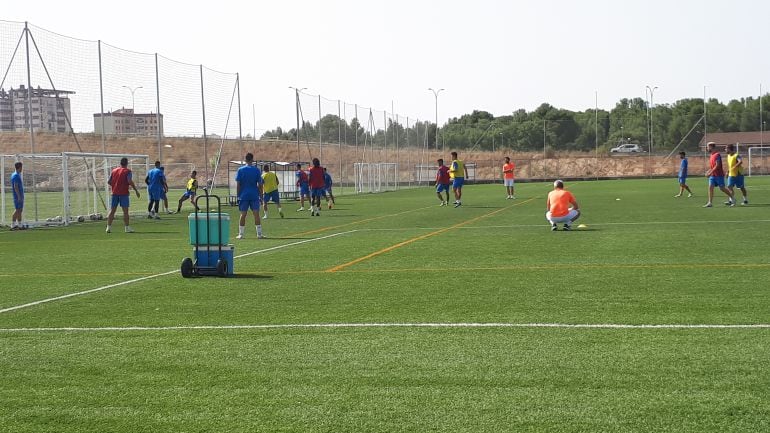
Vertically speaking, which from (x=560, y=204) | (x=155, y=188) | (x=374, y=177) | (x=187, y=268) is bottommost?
(x=187, y=268)

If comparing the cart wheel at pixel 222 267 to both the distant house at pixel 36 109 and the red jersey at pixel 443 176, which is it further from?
the red jersey at pixel 443 176

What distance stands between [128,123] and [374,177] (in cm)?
3187

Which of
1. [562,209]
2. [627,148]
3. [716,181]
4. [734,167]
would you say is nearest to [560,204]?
[562,209]

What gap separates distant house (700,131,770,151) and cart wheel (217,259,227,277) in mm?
88991

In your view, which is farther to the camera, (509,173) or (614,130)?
(614,130)

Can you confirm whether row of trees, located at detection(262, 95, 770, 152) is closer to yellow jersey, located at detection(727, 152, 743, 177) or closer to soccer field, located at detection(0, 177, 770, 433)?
yellow jersey, located at detection(727, 152, 743, 177)

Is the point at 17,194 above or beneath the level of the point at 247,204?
above

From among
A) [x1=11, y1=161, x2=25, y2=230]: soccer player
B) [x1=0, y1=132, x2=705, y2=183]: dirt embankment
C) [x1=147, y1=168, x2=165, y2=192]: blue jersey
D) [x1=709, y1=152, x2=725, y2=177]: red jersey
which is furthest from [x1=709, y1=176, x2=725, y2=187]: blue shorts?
[x1=0, y1=132, x2=705, y2=183]: dirt embankment

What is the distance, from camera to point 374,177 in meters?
69.2

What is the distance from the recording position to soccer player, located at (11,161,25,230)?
28453mm

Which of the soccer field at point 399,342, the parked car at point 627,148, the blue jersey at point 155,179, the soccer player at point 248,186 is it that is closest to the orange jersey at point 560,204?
the soccer field at point 399,342

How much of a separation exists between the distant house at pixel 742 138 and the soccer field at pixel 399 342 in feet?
281

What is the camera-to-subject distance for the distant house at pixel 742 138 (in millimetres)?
97562

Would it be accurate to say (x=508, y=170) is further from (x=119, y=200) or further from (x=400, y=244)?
(x=400, y=244)
